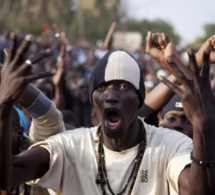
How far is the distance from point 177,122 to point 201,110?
2.34 meters

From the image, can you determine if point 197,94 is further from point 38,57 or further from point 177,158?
point 38,57

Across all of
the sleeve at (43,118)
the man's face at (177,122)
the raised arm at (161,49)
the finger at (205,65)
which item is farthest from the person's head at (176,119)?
the finger at (205,65)

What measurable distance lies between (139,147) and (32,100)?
828mm

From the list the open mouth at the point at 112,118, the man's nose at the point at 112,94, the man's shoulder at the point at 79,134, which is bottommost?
the man's shoulder at the point at 79,134

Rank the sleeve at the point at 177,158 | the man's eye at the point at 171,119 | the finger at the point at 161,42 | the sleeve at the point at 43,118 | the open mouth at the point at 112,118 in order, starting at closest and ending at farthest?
the sleeve at the point at 177,158 → the open mouth at the point at 112,118 → the finger at the point at 161,42 → the sleeve at the point at 43,118 → the man's eye at the point at 171,119

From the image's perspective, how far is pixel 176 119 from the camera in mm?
5820

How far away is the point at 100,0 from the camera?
55.7 m

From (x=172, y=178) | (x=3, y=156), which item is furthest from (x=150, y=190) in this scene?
(x=3, y=156)

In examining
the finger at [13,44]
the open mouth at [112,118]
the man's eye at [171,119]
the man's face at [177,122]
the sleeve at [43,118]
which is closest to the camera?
the finger at [13,44]

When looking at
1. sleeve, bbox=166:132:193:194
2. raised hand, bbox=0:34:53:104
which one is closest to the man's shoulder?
sleeve, bbox=166:132:193:194

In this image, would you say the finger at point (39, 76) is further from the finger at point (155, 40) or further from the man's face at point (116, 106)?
the finger at point (155, 40)

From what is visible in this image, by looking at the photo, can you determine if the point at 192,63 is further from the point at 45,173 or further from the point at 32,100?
the point at 32,100

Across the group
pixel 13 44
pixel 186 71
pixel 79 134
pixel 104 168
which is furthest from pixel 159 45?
pixel 13 44

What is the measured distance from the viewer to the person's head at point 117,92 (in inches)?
158
